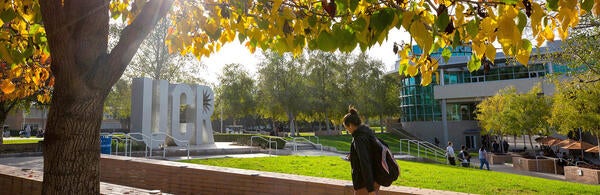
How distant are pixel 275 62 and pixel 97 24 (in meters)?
37.3

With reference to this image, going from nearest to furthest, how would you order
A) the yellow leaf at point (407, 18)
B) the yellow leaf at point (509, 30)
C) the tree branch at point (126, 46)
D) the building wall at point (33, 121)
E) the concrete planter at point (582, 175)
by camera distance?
the yellow leaf at point (509, 30), the yellow leaf at point (407, 18), the tree branch at point (126, 46), the concrete planter at point (582, 175), the building wall at point (33, 121)

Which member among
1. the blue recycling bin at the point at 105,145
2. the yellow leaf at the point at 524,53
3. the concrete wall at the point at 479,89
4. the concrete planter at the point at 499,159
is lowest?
the concrete planter at the point at 499,159

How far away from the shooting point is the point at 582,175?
16922mm

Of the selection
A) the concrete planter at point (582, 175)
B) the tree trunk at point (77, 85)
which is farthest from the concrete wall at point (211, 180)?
the concrete planter at point (582, 175)

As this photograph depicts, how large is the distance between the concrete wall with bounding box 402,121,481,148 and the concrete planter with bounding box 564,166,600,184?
23269 millimetres

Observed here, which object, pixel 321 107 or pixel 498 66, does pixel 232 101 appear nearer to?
pixel 321 107

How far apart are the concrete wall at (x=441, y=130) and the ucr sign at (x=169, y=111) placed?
95.1 ft

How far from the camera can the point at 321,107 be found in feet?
131

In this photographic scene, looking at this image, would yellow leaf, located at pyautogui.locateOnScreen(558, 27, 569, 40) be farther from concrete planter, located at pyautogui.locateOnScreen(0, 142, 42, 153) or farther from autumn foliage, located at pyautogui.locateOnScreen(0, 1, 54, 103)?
concrete planter, located at pyautogui.locateOnScreen(0, 142, 42, 153)

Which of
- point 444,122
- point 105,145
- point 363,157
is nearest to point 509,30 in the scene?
point 363,157

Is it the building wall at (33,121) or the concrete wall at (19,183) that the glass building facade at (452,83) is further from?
the building wall at (33,121)

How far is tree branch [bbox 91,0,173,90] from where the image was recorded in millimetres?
2939

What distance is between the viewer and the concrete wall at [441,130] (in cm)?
4209

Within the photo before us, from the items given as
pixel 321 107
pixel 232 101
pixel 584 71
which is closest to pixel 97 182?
pixel 584 71
